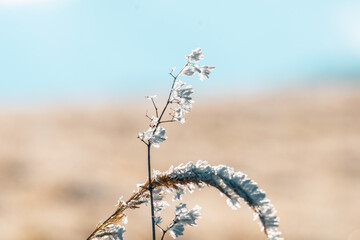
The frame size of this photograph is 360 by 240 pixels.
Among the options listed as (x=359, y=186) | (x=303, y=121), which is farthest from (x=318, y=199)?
(x=303, y=121)

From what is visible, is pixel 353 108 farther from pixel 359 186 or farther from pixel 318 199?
pixel 318 199

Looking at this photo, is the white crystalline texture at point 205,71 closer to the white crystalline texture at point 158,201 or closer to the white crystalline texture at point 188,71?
the white crystalline texture at point 188,71

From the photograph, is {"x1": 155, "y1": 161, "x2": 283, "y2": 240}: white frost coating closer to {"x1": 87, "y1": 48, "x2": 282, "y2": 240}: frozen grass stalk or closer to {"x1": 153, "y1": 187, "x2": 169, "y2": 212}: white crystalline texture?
{"x1": 87, "y1": 48, "x2": 282, "y2": 240}: frozen grass stalk

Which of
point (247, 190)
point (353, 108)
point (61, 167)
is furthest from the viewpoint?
point (353, 108)

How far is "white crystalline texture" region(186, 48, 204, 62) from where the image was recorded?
6.11ft

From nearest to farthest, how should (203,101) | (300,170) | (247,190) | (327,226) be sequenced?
(247,190)
(327,226)
(300,170)
(203,101)

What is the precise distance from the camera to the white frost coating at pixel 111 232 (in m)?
1.93

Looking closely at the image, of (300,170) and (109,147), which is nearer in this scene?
(300,170)

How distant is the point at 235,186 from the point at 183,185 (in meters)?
0.30

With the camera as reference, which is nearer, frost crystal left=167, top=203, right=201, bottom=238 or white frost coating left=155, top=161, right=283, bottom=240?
white frost coating left=155, top=161, right=283, bottom=240

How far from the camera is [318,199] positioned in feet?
93.6

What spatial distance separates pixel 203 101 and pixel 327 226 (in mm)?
46566

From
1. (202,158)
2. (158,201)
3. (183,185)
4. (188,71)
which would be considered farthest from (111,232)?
(202,158)

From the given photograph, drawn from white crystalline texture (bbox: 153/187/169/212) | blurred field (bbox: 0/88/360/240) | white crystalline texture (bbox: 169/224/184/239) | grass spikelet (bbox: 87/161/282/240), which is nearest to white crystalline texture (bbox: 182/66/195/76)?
grass spikelet (bbox: 87/161/282/240)
